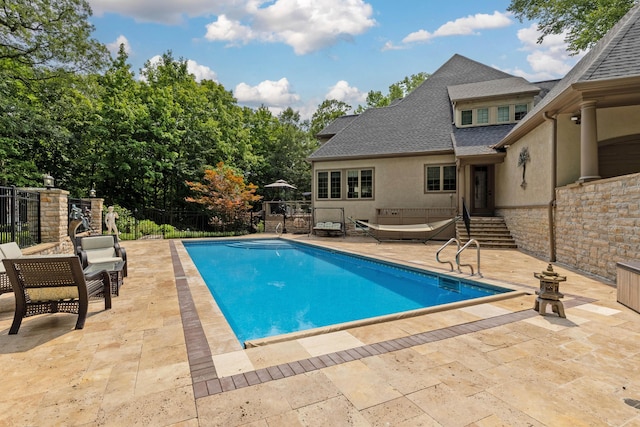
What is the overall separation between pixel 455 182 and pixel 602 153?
18.5ft

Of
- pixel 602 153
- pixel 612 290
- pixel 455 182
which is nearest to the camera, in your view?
pixel 612 290

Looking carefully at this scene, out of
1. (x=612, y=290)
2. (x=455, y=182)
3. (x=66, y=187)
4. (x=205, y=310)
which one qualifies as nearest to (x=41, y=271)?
(x=205, y=310)

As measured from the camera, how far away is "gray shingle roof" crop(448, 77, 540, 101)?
14.0 metres

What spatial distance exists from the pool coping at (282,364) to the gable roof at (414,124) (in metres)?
11.4

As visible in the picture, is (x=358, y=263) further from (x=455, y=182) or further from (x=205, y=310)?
(x=455, y=182)

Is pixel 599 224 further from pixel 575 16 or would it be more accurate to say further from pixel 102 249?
pixel 575 16

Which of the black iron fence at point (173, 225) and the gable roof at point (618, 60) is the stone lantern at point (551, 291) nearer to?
the gable roof at point (618, 60)

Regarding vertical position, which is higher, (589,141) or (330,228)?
(589,141)

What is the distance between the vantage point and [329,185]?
16.3m

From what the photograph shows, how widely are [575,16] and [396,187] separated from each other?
12150 millimetres

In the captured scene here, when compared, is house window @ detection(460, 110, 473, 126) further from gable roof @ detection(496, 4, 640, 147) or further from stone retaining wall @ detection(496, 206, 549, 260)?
gable roof @ detection(496, 4, 640, 147)

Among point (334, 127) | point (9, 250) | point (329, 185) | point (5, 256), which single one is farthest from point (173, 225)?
point (5, 256)

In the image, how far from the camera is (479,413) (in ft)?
6.98

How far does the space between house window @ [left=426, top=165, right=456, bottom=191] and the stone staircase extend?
2.26 m
